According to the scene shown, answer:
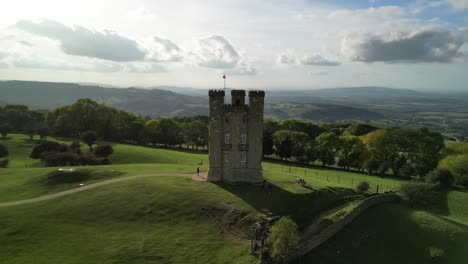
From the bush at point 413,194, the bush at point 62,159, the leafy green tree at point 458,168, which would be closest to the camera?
the bush at point 413,194

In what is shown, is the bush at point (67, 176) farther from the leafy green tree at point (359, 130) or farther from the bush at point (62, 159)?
the leafy green tree at point (359, 130)

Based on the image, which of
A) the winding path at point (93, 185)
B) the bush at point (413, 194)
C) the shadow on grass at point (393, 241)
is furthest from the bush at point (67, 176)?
the bush at point (413, 194)

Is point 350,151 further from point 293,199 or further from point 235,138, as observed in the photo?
point 293,199

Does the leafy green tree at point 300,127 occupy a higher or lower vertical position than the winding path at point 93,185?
higher

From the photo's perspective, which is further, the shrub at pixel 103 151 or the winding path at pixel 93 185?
the shrub at pixel 103 151

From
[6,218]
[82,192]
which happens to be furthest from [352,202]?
[6,218]

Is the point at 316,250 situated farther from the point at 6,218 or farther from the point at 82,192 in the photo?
the point at 6,218

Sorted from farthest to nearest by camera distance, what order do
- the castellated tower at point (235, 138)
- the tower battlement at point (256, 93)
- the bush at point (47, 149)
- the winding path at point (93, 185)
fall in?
1. the bush at point (47, 149)
2. the castellated tower at point (235, 138)
3. the tower battlement at point (256, 93)
4. the winding path at point (93, 185)

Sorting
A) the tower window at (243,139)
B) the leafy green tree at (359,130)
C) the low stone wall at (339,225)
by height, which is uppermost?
the tower window at (243,139)

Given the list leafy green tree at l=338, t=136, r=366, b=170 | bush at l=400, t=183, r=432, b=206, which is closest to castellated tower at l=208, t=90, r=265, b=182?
bush at l=400, t=183, r=432, b=206
